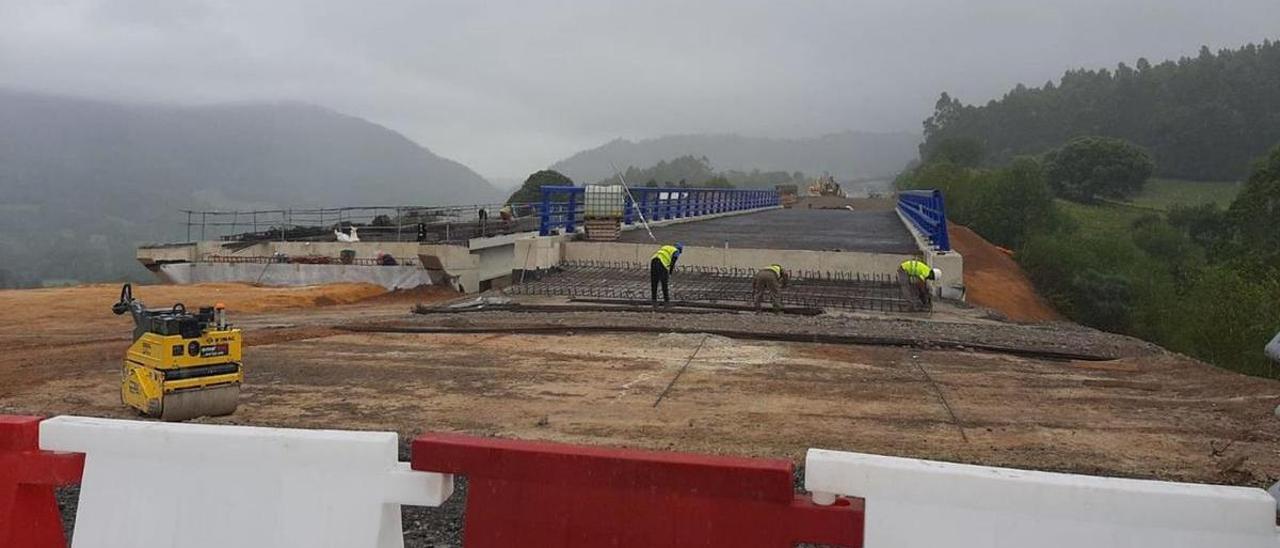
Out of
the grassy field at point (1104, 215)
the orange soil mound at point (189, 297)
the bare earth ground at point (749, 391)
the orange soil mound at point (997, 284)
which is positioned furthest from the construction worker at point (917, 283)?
the grassy field at point (1104, 215)

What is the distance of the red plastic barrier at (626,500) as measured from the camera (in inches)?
123

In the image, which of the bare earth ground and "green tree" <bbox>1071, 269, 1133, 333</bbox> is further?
"green tree" <bbox>1071, 269, 1133, 333</bbox>

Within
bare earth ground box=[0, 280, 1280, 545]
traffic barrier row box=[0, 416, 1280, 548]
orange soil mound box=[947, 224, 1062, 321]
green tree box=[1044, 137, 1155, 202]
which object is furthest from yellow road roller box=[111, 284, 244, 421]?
green tree box=[1044, 137, 1155, 202]

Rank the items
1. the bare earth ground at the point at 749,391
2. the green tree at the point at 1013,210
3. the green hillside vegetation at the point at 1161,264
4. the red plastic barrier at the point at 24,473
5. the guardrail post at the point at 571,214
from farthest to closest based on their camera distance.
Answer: the green tree at the point at 1013,210 < the guardrail post at the point at 571,214 < the green hillside vegetation at the point at 1161,264 < the bare earth ground at the point at 749,391 < the red plastic barrier at the point at 24,473

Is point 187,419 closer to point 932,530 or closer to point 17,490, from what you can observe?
point 17,490

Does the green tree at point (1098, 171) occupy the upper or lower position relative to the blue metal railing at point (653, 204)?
upper

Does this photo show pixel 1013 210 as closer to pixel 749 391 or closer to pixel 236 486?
pixel 749 391

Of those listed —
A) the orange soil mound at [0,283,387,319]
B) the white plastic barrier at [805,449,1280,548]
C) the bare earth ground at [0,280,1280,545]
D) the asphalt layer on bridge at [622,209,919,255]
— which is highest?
the asphalt layer on bridge at [622,209,919,255]

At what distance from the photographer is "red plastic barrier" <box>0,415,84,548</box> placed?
3.66 meters

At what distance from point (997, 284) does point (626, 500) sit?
93.8ft

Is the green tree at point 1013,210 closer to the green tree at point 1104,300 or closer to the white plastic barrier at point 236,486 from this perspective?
the green tree at point 1104,300

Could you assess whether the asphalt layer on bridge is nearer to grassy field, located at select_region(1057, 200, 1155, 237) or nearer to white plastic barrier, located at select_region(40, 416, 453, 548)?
white plastic barrier, located at select_region(40, 416, 453, 548)

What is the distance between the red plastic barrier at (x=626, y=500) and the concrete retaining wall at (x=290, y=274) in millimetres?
22019

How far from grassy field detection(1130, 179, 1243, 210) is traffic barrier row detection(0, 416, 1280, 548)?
114 metres
